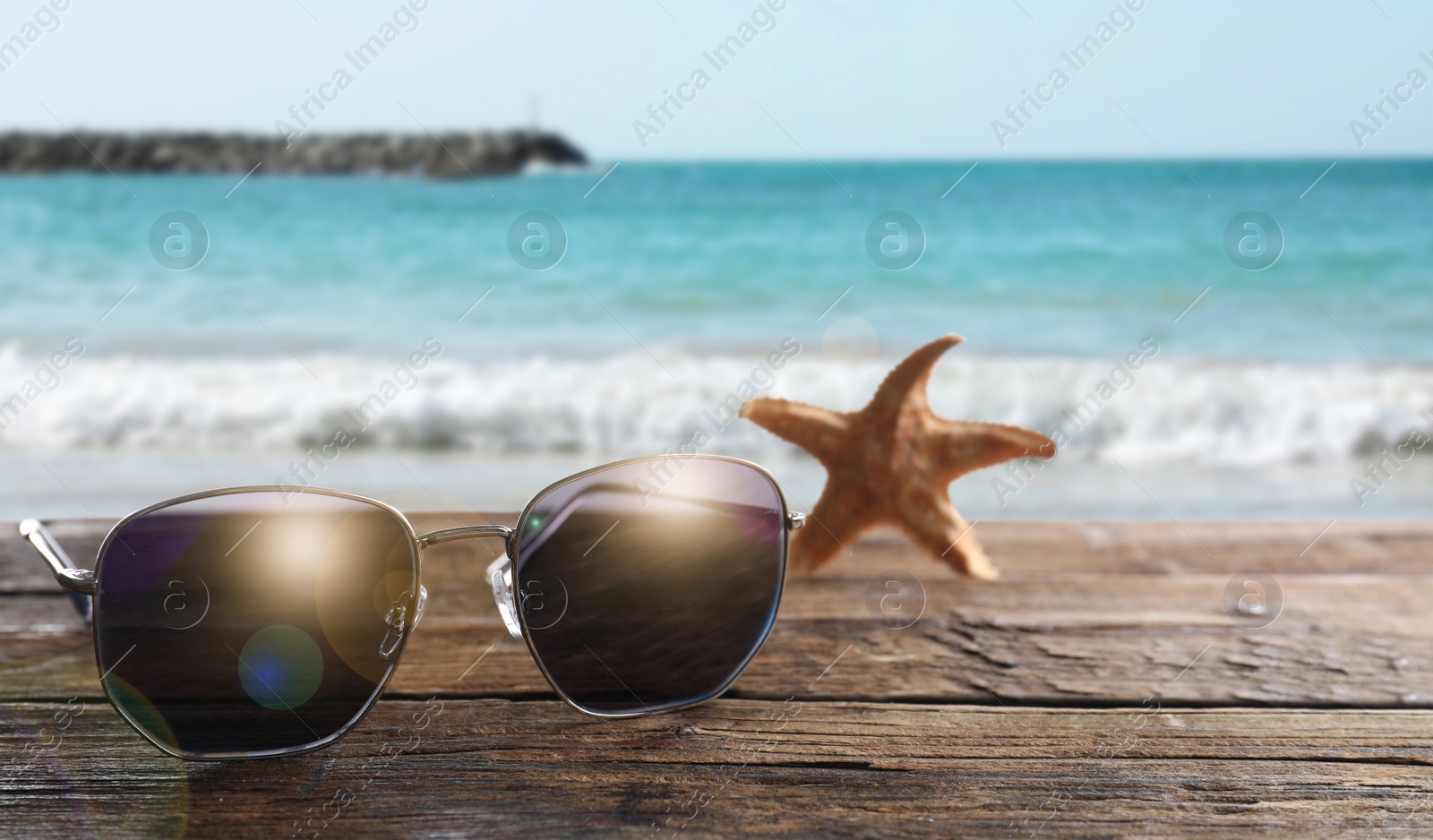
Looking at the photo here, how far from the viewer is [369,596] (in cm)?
103

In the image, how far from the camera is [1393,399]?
13.9 feet

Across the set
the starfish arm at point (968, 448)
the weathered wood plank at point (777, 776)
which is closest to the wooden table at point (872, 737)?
the weathered wood plank at point (777, 776)

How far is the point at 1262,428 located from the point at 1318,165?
1047 inches

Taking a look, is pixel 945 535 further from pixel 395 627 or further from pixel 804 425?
pixel 395 627

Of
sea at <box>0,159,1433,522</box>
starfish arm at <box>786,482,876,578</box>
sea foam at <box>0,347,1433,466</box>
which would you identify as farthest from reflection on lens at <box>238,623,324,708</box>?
sea foam at <box>0,347,1433,466</box>

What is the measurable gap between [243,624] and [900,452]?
1.04 meters

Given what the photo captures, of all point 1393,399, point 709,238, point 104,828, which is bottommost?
point 709,238

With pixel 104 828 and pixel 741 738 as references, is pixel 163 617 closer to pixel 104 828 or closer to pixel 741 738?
pixel 104 828

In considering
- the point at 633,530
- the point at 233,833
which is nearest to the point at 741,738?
the point at 633,530

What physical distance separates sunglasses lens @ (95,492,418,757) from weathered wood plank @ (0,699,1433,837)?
0.14 ft

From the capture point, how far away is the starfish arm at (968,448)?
156 cm

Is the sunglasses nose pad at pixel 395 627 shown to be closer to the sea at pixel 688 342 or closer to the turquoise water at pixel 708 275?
the sea at pixel 688 342

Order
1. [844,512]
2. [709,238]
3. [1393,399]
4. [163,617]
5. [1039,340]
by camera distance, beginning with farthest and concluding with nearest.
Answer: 1. [709,238]
2. [1039,340]
3. [1393,399]
4. [844,512]
5. [163,617]

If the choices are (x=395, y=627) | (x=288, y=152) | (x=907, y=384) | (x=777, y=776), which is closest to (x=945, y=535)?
(x=907, y=384)
